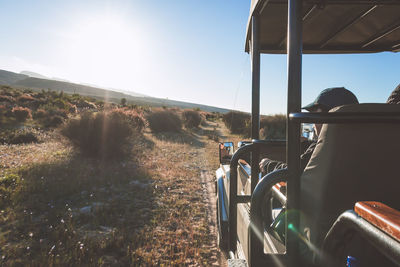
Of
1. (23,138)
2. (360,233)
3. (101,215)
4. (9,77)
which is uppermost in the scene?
(9,77)

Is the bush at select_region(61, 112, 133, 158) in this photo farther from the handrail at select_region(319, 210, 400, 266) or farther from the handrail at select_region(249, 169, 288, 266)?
the handrail at select_region(319, 210, 400, 266)

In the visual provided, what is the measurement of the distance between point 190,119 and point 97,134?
15106 mm

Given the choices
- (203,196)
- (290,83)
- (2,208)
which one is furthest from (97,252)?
(290,83)

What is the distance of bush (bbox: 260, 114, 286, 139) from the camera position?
47.8 feet

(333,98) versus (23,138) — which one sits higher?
(333,98)

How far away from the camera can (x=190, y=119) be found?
22.8 metres

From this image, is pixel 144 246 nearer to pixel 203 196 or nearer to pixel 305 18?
pixel 203 196

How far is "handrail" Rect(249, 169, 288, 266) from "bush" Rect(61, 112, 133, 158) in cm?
741

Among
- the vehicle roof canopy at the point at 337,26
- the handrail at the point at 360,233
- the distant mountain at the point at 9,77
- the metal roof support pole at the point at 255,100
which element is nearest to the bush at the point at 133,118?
the vehicle roof canopy at the point at 337,26

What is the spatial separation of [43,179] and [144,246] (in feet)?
11.4

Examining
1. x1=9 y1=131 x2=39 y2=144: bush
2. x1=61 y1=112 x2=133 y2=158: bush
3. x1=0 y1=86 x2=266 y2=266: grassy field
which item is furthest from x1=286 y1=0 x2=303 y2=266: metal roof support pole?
x1=9 y1=131 x2=39 y2=144: bush

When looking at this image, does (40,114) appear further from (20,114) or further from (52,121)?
(52,121)

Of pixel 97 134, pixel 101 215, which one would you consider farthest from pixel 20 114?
pixel 101 215

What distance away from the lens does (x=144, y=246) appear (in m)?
3.18
